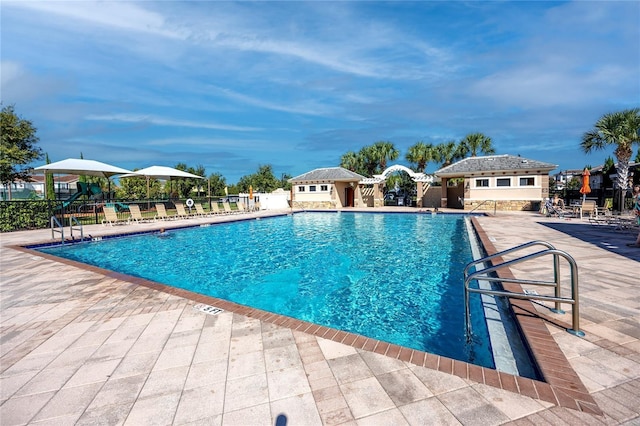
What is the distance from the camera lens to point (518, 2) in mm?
13781

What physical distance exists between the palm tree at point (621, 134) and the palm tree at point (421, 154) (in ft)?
49.0

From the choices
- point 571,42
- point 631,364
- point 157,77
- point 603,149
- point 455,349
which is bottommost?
point 455,349

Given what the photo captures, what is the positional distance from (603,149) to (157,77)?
1598 inches

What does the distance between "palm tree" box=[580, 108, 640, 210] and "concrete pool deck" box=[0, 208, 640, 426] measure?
724 inches

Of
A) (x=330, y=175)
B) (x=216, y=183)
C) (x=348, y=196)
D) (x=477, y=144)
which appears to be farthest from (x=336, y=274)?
(x=216, y=183)

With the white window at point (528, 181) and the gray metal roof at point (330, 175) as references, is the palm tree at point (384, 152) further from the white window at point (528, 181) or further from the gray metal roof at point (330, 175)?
the white window at point (528, 181)

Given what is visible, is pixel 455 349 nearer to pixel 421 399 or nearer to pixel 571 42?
pixel 421 399

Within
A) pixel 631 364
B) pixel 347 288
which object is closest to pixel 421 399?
pixel 631 364

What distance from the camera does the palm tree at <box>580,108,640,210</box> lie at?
1614cm

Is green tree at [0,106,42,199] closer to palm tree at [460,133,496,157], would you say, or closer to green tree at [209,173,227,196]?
green tree at [209,173,227,196]

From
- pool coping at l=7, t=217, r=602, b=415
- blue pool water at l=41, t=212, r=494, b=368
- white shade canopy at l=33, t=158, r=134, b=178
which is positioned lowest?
blue pool water at l=41, t=212, r=494, b=368

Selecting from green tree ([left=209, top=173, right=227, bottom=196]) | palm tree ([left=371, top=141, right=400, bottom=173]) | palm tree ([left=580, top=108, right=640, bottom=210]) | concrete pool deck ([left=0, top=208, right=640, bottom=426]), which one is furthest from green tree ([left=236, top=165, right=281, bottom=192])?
concrete pool deck ([left=0, top=208, right=640, bottom=426])

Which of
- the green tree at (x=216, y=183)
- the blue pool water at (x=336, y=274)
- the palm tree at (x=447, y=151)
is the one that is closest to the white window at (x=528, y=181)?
the palm tree at (x=447, y=151)

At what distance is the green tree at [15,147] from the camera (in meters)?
15.4
